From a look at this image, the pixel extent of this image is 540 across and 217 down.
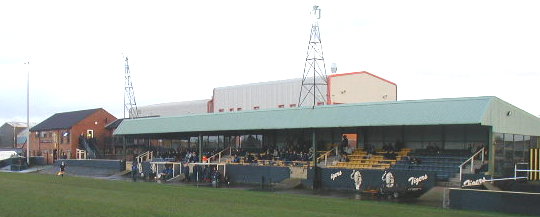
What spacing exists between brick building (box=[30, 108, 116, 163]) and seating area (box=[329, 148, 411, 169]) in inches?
1702

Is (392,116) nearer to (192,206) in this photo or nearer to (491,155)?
(491,155)

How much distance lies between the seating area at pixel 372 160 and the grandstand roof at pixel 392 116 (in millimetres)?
2781

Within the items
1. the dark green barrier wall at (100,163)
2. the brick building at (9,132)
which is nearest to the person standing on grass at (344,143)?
the dark green barrier wall at (100,163)

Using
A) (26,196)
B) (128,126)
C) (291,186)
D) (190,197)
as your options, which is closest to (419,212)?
(190,197)

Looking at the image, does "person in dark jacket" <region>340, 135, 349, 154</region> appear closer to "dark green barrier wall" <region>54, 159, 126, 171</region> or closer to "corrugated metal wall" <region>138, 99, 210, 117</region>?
"dark green barrier wall" <region>54, 159, 126, 171</region>

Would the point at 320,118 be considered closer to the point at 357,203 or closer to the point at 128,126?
the point at 357,203

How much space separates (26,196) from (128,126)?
91.1 ft

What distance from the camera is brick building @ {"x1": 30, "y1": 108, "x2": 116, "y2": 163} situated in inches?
2729

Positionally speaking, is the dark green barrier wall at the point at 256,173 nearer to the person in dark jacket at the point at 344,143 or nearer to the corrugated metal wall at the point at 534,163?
the person in dark jacket at the point at 344,143

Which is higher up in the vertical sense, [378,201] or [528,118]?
[528,118]

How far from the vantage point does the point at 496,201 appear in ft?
70.3

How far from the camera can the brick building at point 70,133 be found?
69.3 meters

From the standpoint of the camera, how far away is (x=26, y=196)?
88.6ft

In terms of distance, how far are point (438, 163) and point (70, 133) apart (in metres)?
50.3
